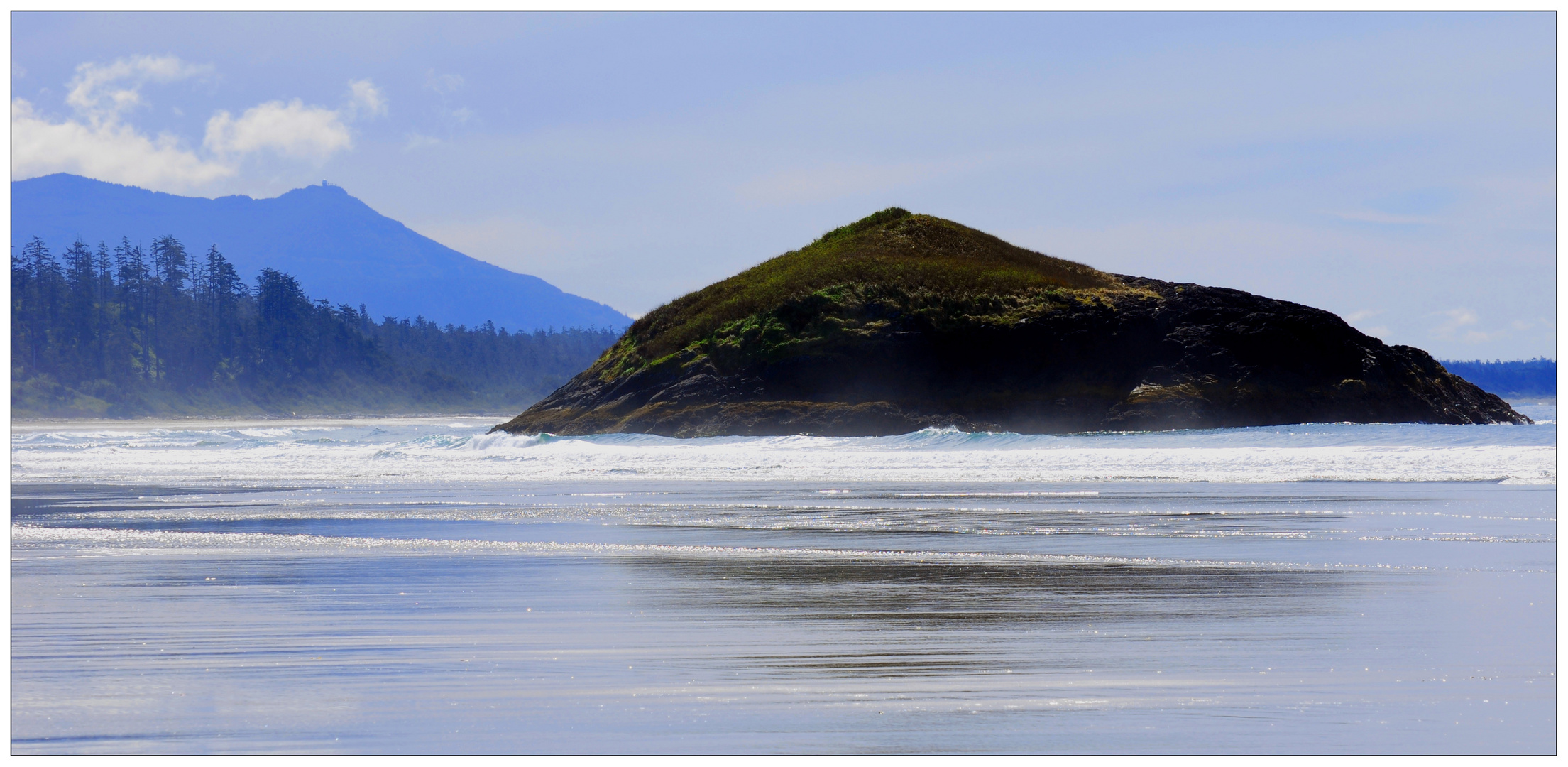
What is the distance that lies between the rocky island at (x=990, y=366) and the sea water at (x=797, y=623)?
2639 cm

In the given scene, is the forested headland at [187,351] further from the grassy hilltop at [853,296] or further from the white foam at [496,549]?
the white foam at [496,549]

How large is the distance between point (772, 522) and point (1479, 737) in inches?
361

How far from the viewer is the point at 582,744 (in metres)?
5.07

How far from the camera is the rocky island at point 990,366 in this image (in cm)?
4362

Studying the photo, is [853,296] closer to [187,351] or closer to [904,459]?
[904,459]

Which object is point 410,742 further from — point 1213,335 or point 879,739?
point 1213,335

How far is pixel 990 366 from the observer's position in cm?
4656

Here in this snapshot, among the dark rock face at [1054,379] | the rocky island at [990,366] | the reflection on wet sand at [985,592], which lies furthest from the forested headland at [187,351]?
the reflection on wet sand at [985,592]

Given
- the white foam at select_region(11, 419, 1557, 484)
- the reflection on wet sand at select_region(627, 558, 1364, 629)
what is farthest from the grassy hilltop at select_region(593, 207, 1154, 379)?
the reflection on wet sand at select_region(627, 558, 1364, 629)

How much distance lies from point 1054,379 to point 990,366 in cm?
251

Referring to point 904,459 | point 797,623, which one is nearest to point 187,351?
point 904,459

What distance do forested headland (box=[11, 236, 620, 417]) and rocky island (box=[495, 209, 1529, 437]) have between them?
87.5 metres

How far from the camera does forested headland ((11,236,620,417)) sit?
408ft

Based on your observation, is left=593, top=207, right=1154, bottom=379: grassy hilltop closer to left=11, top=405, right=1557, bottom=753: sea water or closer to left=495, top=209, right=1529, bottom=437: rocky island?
left=495, top=209, right=1529, bottom=437: rocky island
